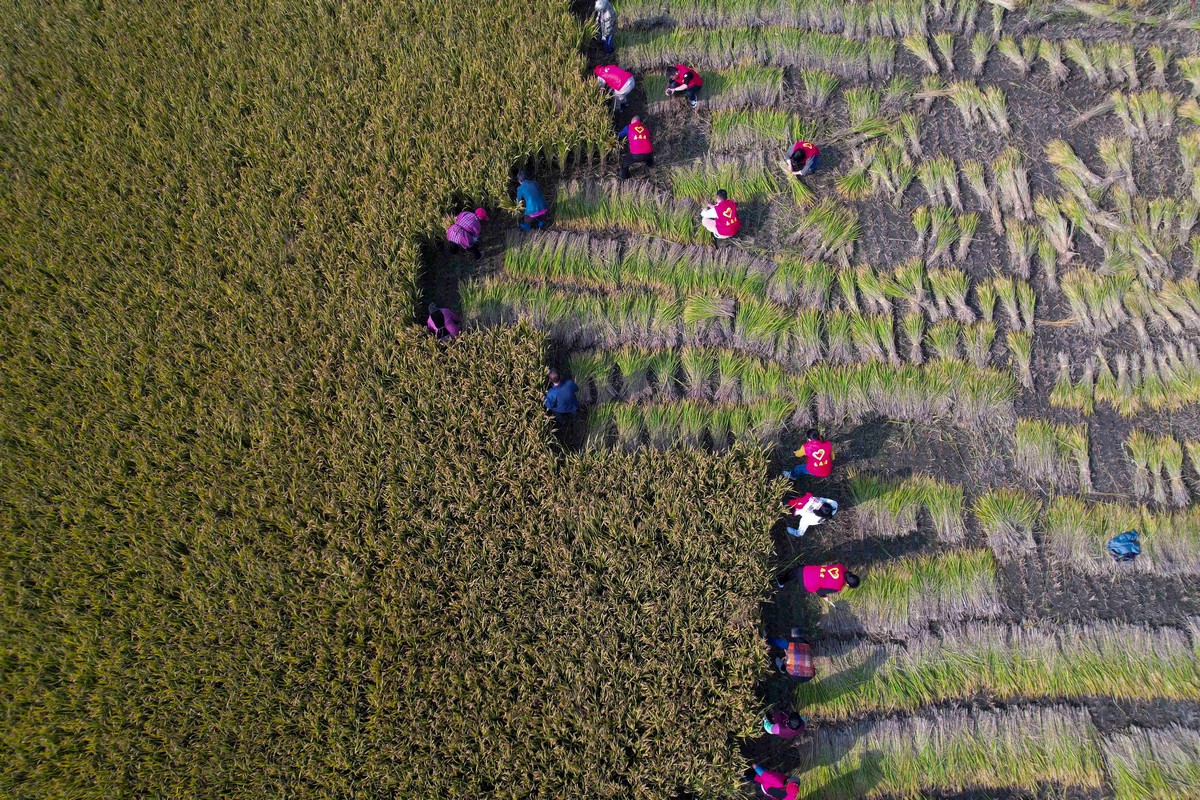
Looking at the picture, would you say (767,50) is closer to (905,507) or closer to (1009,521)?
(905,507)

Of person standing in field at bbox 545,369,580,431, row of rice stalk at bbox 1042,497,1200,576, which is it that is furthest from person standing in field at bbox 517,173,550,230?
row of rice stalk at bbox 1042,497,1200,576

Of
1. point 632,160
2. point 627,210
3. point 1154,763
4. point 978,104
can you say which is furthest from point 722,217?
point 1154,763

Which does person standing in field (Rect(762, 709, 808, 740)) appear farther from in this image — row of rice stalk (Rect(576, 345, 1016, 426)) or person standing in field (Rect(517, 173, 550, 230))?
person standing in field (Rect(517, 173, 550, 230))

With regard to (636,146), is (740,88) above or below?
above

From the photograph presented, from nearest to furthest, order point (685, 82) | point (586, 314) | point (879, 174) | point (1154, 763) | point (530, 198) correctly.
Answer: point (1154, 763)
point (586, 314)
point (530, 198)
point (879, 174)
point (685, 82)

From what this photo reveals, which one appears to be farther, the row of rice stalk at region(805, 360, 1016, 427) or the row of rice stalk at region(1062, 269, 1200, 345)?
the row of rice stalk at region(1062, 269, 1200, 345)

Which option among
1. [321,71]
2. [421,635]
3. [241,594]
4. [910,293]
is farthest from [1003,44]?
[241,594]
